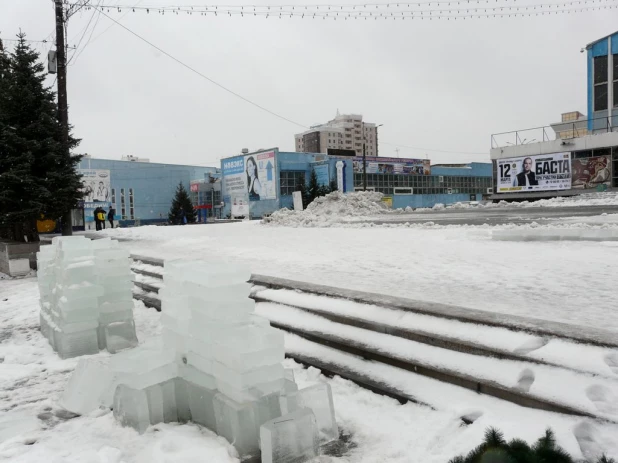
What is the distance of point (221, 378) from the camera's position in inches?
113

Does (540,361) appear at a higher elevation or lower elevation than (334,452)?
higher

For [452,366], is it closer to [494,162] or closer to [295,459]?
[295,459]

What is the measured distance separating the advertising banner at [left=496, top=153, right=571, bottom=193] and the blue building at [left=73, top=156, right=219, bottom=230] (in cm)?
3403

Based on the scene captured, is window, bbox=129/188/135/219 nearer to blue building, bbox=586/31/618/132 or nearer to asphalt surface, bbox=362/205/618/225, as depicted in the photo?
asphalt surface, bbox=362/205/618/225

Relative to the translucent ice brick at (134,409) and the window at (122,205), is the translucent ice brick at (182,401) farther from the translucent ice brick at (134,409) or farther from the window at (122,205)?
the window at (122,205)

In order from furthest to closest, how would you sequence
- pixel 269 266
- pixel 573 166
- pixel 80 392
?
pixel 573 166 < pixel 269 266 < pixel 80 392

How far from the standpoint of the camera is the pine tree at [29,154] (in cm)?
1122

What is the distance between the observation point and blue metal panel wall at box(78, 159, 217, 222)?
48.3m

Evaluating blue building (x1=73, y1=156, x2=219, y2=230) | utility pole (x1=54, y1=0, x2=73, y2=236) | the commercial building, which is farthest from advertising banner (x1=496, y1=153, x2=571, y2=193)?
blue building (x1=73, y1=156, x2=219, y2=230)

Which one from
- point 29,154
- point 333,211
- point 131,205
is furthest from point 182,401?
point 131,205

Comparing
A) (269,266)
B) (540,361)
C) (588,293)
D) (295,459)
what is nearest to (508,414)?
(540,361)

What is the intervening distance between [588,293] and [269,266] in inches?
182

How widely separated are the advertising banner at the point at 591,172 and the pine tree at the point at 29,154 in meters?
28.0

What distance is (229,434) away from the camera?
2840 millimetres
